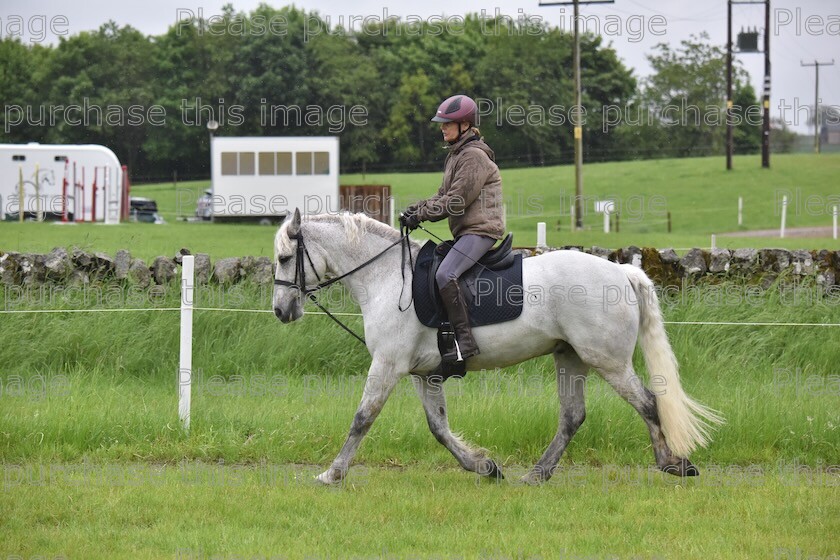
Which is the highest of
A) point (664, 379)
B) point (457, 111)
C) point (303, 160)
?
point (303, 160)

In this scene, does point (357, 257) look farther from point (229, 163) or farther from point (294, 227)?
point (229, 163)

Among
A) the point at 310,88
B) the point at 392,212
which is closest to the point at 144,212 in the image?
the point at 310,88

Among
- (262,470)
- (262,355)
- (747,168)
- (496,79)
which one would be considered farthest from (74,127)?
(262,470)

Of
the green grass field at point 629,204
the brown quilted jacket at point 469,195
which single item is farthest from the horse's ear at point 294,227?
the green grass field at point 629,204

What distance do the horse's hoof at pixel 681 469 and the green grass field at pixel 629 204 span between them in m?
14.1

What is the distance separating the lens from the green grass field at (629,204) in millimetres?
24953

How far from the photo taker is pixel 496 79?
54000mm

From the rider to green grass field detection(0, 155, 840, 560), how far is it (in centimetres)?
126

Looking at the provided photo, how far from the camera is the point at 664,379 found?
22.9 feet

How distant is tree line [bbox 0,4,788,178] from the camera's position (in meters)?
50.0

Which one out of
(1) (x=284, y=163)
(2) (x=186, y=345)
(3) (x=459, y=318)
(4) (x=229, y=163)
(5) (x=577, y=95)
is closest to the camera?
(3) (x=459, y=318)

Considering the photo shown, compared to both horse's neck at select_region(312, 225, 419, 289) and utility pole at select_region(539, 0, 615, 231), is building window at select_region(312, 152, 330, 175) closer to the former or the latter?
utility pole at select_region(539, 0, 615, 231)

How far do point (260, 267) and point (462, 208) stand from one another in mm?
5239

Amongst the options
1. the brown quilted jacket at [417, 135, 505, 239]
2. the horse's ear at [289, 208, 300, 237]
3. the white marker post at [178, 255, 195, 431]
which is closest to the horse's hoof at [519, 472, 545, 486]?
the brown quilted jacket at [417, 135, 505, 239]
